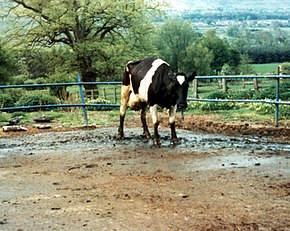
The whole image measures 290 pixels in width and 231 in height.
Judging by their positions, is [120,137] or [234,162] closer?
[234,162]

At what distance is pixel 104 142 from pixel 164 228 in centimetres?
588

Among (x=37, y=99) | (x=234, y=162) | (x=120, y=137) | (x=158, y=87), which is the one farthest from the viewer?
(x=37, y=99)

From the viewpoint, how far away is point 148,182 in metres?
6.80

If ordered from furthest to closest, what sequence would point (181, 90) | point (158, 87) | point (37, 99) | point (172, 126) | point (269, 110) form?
point (37, 99), point (269, 110), point (172, 126), point (158, 87), point (181, 90)

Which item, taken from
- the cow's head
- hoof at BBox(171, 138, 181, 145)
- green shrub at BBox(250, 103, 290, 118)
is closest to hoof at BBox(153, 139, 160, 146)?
hoof at BBox(171, 138, 181, 145)

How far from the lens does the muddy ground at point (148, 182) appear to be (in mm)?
5143

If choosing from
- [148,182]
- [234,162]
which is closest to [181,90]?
[234,162]

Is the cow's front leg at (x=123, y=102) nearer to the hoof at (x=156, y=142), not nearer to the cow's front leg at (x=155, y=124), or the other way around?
the cow's front leg at (x=155, y=124)

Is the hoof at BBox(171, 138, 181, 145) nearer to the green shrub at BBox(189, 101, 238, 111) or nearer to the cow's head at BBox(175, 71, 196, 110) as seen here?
the cow's head at BBox(175, 71, 196, 110)

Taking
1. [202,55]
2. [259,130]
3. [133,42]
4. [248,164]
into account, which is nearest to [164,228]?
[248,164]

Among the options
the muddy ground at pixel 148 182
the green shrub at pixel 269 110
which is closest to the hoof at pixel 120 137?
the muddy ground at pixel 148 182

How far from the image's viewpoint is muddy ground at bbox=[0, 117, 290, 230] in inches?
202

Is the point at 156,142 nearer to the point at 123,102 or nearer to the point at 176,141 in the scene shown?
the point at 176,141

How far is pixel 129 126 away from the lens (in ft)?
42.4
